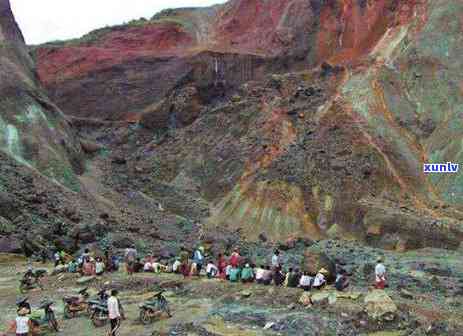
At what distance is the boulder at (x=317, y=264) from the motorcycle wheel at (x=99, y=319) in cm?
741

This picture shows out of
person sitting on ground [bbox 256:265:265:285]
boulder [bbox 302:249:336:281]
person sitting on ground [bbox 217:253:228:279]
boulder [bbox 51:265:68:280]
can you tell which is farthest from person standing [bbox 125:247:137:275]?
boulder [bbox 302:249:336:281]

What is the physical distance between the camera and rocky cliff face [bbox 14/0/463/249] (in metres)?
55.8

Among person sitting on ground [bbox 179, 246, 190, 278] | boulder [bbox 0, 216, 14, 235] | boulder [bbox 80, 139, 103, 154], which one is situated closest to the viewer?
person sitting on ground [bbox 179, 246, 190, 278]

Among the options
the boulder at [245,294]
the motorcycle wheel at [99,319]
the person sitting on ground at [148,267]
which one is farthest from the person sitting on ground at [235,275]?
the motorcycle wheel at [99,319]

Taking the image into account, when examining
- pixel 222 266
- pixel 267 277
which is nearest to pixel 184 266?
pixel 222 266

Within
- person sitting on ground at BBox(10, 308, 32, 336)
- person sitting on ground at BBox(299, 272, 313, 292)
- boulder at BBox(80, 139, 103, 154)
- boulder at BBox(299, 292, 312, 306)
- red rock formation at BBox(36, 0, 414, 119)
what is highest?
red rock formation at BBox(36, 0, 414, 119)

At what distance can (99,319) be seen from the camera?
22.6m

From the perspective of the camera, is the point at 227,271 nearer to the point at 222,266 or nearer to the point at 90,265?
the point at 222,266

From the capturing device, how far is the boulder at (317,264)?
1027 inches

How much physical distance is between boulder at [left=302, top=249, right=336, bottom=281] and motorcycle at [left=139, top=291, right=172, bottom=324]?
18.3 feet

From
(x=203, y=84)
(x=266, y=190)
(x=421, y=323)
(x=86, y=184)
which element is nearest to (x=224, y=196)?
(x=266, y=190)

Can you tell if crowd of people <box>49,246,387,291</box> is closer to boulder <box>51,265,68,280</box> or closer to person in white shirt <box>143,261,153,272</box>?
person in white shirt <box>143,261,153,272</box>

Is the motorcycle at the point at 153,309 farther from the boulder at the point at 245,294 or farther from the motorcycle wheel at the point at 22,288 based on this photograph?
the motorcycle wheel at the point at 22,288

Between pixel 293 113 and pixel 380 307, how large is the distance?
4620 cm
